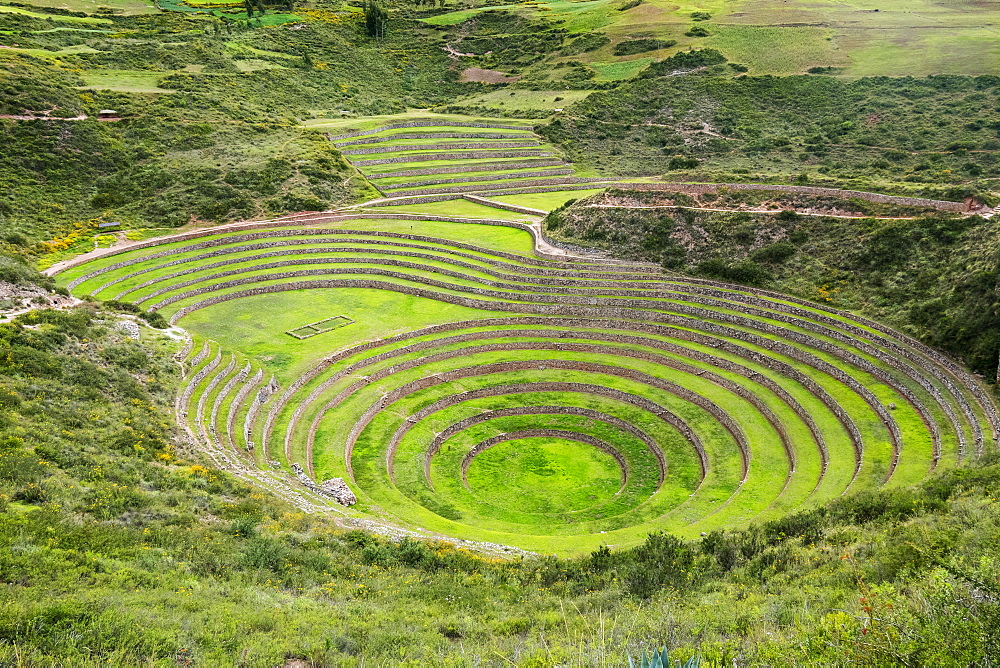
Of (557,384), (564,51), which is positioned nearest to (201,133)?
(557,384)

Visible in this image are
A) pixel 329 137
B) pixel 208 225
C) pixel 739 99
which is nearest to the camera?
pixel 208 225

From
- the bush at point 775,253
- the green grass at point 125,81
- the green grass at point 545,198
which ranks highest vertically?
the green grass at point 125,81

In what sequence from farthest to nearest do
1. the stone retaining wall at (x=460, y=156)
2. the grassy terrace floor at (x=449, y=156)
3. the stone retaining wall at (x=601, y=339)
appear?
the stone retaining wall at (x=460, y=156) → the grassy terrace floor at (x=449, y=156) → the stone retaining wall at (x=601, y=339)

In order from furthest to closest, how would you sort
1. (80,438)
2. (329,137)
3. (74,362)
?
(329,137), (74,362), (80,438)

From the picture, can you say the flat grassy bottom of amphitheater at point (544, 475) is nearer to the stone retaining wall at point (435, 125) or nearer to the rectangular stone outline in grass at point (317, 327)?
the rectangular stone outline in grass at point (317, 327)

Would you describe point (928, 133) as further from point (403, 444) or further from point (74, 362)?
point (74, 362)

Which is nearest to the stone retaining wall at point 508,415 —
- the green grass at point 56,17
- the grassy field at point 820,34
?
the grassy field at point 820,34

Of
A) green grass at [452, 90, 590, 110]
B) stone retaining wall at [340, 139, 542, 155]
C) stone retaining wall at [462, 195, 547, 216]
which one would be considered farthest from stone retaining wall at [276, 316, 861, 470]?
green grass at [452, 90, 590, 110]
